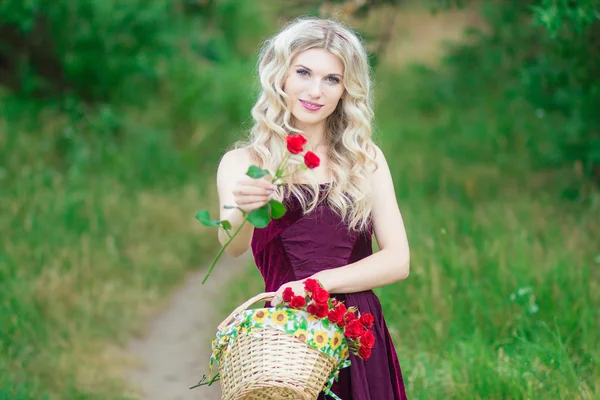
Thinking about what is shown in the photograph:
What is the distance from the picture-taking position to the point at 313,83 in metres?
2.52

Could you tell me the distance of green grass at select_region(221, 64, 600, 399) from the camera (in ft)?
11.0

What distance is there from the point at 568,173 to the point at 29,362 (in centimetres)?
409

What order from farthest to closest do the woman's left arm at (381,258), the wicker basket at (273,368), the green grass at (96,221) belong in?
the green grass at (96,221) < the woman's left arm at (381,258) < the wicker basket at (273,368)

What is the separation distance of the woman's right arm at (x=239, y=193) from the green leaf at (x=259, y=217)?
32 mm

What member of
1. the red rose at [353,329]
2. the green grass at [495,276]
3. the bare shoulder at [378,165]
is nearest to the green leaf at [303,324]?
the red rose at [353,329]

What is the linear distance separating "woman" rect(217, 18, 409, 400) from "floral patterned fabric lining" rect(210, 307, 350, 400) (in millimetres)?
195

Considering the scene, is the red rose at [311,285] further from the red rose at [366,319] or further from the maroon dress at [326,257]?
the maroon dress at [326,257]

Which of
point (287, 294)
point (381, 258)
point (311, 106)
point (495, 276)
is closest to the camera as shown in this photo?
point (287, 294)

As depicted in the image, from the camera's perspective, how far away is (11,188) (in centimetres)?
563

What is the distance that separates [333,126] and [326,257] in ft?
1.55

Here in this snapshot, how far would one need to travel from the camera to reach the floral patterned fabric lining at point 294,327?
2.12 m

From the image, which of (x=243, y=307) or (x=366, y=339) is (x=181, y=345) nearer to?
(x=243, y=307)

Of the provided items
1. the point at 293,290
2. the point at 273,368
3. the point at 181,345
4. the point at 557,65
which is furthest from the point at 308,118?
the point at 557,65

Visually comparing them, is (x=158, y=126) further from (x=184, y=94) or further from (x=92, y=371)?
(x=92, y=371)
